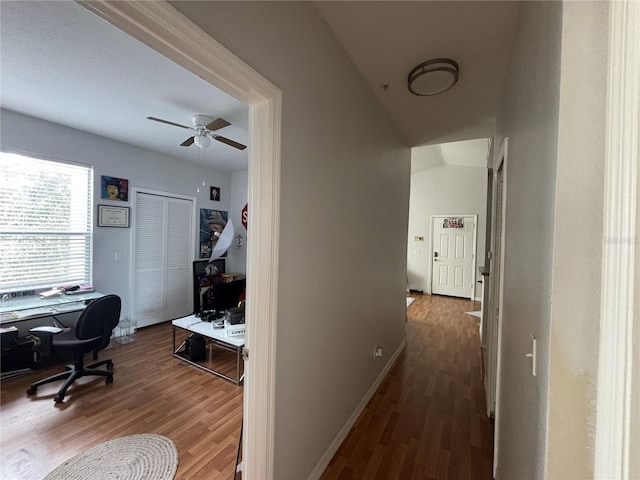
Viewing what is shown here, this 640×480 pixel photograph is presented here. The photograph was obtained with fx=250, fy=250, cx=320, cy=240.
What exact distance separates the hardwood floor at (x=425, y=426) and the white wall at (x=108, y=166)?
370 centimetres

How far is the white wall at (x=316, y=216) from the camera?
111 centimetres

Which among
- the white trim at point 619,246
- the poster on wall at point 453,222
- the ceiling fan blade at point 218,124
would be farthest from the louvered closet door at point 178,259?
the poster on wall at point 453,222

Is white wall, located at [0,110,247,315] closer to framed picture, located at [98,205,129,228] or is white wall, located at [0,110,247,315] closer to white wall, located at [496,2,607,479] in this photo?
framed picture, located at [98,205,129,228]

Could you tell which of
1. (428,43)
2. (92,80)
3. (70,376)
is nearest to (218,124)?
(92,80)

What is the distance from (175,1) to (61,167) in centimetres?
362

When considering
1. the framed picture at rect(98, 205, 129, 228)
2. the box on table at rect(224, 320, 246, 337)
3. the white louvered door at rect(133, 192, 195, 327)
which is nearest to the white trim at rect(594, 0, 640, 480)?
the box on table at rect(224, 320, 246, 337)

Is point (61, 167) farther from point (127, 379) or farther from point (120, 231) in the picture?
point (127, 379)

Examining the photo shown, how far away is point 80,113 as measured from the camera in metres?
2.68

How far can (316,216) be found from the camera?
1435mm

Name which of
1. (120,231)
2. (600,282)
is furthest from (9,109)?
(600,282)

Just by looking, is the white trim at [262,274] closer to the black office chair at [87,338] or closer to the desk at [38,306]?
the black office chair at [87,338]

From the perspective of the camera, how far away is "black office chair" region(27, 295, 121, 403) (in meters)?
2.35

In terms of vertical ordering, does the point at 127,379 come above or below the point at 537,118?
below

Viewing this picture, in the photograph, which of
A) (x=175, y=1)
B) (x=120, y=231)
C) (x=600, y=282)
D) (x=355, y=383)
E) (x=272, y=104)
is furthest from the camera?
(x=120, y=231)
